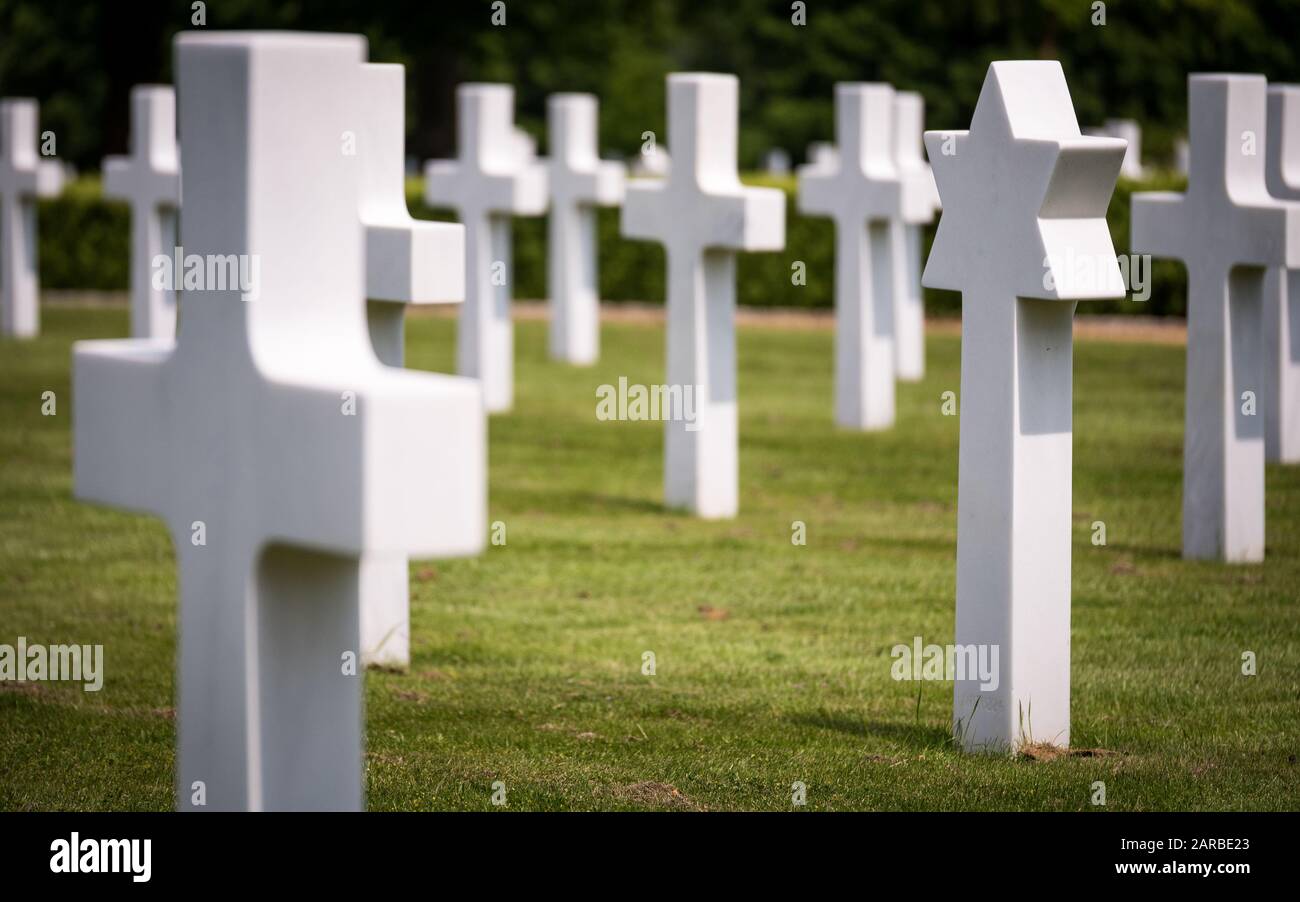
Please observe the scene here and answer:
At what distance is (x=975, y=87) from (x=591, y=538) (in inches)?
1267

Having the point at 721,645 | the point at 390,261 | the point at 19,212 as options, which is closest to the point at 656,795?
the point at 721,645

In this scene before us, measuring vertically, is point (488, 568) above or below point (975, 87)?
below

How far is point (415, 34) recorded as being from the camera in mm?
30438

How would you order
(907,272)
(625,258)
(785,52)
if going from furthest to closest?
1. (785,52)
2. (625,258)
3. (907,272)

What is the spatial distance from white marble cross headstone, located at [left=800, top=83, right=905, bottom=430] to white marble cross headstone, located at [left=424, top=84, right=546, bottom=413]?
2371mm

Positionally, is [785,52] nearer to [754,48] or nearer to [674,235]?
[754,48]

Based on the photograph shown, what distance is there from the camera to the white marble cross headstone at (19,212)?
20.5 meters

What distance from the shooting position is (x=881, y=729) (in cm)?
680

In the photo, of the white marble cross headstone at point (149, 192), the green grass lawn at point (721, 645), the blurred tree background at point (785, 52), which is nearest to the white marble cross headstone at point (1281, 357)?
the green grass lawn at point (721, 645)

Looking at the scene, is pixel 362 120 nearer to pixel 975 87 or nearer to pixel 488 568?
pixel 488 568

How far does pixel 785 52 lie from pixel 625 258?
74.7ft

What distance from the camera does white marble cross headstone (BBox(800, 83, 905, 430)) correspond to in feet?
48.1
